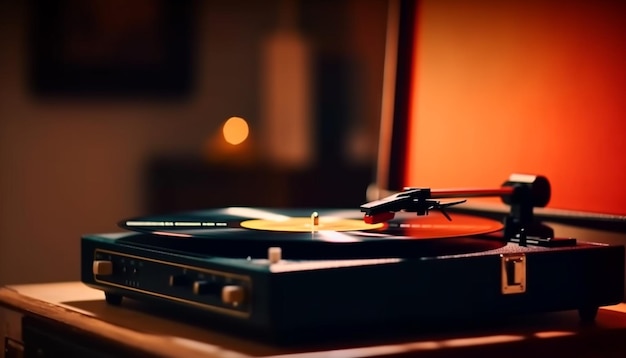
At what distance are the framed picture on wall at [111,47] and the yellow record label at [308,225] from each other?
1671 millimetres

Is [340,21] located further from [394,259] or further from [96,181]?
[394,259]

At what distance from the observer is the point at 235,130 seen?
3.18 meters

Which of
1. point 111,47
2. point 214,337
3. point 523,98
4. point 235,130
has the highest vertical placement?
point 111,47

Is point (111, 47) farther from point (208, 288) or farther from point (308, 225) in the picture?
point (208, 288)

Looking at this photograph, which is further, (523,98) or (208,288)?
(523,98)

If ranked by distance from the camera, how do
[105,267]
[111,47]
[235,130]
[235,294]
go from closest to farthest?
[235,294], [105,267], [111,47], [235,130]

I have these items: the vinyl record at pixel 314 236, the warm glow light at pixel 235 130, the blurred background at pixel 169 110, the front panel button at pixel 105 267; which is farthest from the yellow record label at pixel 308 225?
the warm glow light at pixel 235 130

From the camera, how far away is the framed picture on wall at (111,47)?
9.26ft

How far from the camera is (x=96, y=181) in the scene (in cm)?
292

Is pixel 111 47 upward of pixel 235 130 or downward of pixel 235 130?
upward

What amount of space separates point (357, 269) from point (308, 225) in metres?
0.27

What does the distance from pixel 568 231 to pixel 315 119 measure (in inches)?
76.1

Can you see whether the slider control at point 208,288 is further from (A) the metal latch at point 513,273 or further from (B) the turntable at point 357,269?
(A) the metal latch at point 513,273

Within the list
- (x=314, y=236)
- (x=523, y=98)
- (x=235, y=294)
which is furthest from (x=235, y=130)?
(x=235, y=294)
